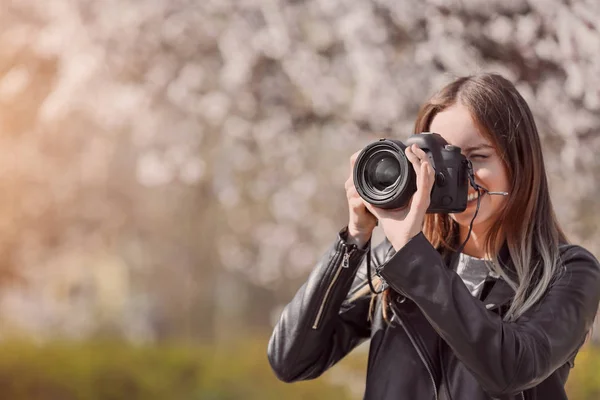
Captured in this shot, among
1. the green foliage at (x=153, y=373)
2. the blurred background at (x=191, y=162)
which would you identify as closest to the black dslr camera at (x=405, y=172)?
the blurred background at (x=191, y=162)

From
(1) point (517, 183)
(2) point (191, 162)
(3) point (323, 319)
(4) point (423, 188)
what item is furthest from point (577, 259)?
(2) point (191, 162)

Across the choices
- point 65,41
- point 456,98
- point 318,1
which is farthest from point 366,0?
point 456,98

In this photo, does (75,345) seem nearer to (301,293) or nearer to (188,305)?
(188,305)

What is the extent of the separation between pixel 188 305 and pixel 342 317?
1153 millimetres

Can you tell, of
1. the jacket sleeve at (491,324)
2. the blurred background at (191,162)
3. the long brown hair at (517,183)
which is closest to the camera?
the jacket sleeve at (491,324)

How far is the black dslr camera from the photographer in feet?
2.78

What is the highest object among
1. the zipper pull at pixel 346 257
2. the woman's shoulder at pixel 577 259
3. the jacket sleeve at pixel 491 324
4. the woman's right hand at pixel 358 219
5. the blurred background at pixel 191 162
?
the blurred background at pixel 191 162

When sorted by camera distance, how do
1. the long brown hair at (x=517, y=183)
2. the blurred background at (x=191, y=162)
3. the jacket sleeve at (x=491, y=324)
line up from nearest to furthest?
the jacket sleeve at (x=491, y=324)
the long brown hair at (x=517, y=183)
the blurred background at (x=191, y=162)

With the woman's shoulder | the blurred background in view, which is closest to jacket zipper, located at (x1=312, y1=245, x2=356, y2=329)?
the woman's shoulder

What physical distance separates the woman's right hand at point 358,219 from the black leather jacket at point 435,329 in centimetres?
1

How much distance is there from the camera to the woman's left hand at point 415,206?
83 cm

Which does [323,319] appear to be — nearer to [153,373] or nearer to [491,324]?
[491,324]

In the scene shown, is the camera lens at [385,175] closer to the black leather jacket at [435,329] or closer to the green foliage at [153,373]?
the black leather jacket at [435,329]

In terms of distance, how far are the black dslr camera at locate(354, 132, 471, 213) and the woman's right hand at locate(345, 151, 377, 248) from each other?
32mm
